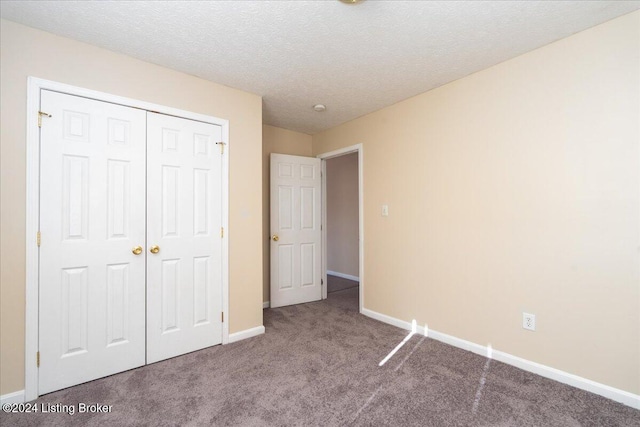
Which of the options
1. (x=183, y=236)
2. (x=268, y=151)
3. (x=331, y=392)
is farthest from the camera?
(x=268, y=151)

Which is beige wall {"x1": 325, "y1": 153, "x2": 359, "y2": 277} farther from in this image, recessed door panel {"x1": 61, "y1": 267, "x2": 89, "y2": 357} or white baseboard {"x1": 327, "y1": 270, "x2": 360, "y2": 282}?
recessed door panel {"x1": 61, "y1": 267, "x2": 89, "y2": 357}

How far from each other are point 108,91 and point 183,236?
1286mm

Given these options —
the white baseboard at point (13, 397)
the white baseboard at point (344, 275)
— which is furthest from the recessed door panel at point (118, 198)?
the white baseboard at point (344, 275)

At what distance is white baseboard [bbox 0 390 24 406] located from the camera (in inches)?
70.6

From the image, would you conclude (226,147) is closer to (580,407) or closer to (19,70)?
(19,70)

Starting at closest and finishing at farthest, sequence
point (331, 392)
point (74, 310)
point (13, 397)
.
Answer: point (13, 397) < point (331, 392) < point (74, 310)

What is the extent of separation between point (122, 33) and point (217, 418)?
266 cm

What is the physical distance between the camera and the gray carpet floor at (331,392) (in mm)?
1684

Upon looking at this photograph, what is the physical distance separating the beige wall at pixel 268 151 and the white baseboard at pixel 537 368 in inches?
73.3

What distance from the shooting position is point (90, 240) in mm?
2117

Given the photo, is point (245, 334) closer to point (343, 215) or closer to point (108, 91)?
point (108, 91)

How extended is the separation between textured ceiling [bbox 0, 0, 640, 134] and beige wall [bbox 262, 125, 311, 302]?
4.17ft

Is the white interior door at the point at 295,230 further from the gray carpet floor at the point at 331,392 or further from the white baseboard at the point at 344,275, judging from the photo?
the white baseboard at the point at 344,275

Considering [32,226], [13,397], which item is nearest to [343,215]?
[32,226]
